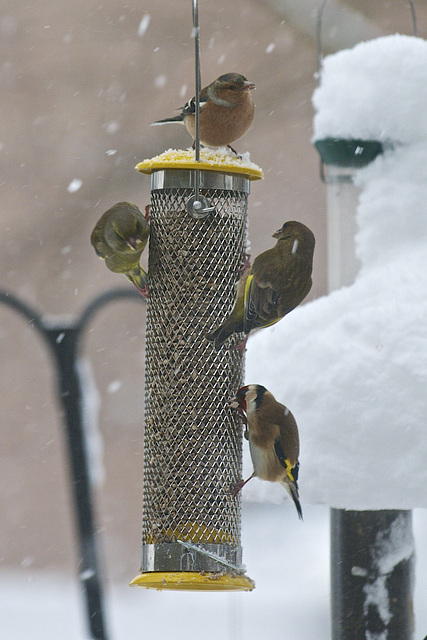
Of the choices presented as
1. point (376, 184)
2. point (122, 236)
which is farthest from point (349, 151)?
point (122, 236)

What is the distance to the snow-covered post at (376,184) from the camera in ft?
8.82

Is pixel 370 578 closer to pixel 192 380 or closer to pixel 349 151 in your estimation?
pixel 192 380

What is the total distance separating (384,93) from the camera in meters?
2.77

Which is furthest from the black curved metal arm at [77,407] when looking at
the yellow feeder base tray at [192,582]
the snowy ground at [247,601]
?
the snowy ground at [247,601]

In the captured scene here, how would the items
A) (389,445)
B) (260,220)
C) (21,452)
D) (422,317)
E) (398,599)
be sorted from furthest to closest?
(21,452), (260,220), (398,599), (422,317), (389,445)

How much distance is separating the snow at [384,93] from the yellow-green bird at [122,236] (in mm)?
824

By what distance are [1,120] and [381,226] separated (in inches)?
167

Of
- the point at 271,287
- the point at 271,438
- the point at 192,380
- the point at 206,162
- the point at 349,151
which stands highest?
the point at 349,151

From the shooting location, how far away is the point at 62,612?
6.45 metres

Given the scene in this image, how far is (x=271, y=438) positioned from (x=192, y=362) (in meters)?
0.31

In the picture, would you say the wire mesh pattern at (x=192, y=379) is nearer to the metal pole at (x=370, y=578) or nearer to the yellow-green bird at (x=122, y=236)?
the yellow-green bird at (x=122, y=236)

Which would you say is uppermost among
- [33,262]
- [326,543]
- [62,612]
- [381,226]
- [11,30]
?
[11,30]

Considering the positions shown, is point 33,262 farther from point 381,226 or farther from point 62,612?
point 381,226

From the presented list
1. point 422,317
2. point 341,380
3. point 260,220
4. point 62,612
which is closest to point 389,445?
point 341,380
